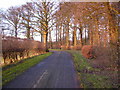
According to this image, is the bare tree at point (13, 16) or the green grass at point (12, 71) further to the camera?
the bare tree at point (13, 16)

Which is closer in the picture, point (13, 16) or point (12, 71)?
point (12, 71)

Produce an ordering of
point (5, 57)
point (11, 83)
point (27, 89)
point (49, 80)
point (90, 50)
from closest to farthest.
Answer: point (27, 89) < point (11, 83) < point (49, 80) < point (5, 57) < point (90, 50)

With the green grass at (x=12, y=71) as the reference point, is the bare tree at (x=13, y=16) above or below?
above

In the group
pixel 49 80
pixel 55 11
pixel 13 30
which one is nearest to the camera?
pixel 49 80

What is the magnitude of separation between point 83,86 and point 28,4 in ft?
49.7

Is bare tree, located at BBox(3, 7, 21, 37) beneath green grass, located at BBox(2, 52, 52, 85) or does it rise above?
above

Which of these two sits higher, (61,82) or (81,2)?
(81,2)

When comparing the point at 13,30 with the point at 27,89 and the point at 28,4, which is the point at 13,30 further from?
the point at 27,89

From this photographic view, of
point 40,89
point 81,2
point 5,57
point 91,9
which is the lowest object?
point 40,89

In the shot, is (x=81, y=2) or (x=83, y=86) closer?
(x=83, y=86)

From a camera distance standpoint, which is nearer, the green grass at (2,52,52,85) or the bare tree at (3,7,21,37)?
the green grass at (2,52,52,85)

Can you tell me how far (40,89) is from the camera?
3.31 metres

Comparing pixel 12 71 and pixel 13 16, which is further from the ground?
pixel 13 16

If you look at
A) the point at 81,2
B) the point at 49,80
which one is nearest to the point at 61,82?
the point at 49,80
